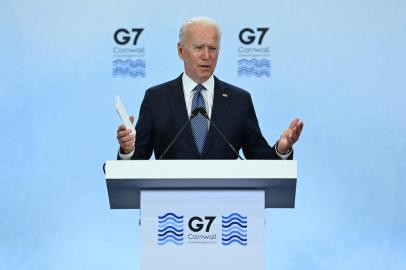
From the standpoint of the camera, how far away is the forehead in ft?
12.0

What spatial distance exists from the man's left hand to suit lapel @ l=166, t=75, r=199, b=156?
0.42m

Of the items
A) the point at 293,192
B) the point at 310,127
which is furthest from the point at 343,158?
the point at 293,192

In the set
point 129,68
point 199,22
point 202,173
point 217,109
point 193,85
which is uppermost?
point 199,22

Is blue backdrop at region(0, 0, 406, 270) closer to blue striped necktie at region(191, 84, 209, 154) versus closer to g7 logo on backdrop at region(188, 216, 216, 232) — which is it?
blue striped necktie at region(191, 84, 209, 154)

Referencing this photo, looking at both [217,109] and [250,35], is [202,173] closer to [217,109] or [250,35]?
[217,109]

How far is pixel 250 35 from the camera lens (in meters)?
4.94

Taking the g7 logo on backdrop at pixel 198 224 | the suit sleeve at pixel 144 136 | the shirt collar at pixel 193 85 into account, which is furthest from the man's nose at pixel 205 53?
the g7 logo on backdrop at pixel 198 224

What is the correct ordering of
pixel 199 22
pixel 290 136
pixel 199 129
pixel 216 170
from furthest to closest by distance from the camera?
pixel 199 22, pixel 199 129, pixel 290 136, pixel 216 170

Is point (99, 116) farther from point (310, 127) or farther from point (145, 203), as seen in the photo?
point (145, 203)

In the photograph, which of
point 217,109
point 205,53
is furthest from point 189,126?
point 205,53

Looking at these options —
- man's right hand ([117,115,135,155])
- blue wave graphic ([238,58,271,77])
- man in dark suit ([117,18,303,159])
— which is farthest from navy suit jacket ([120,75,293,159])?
blue wave graphic ([238,58,271,77])

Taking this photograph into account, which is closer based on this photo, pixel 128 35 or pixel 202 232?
pixel 202 232

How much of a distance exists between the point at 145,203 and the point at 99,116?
197 centimetres

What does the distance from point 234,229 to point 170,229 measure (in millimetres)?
230
